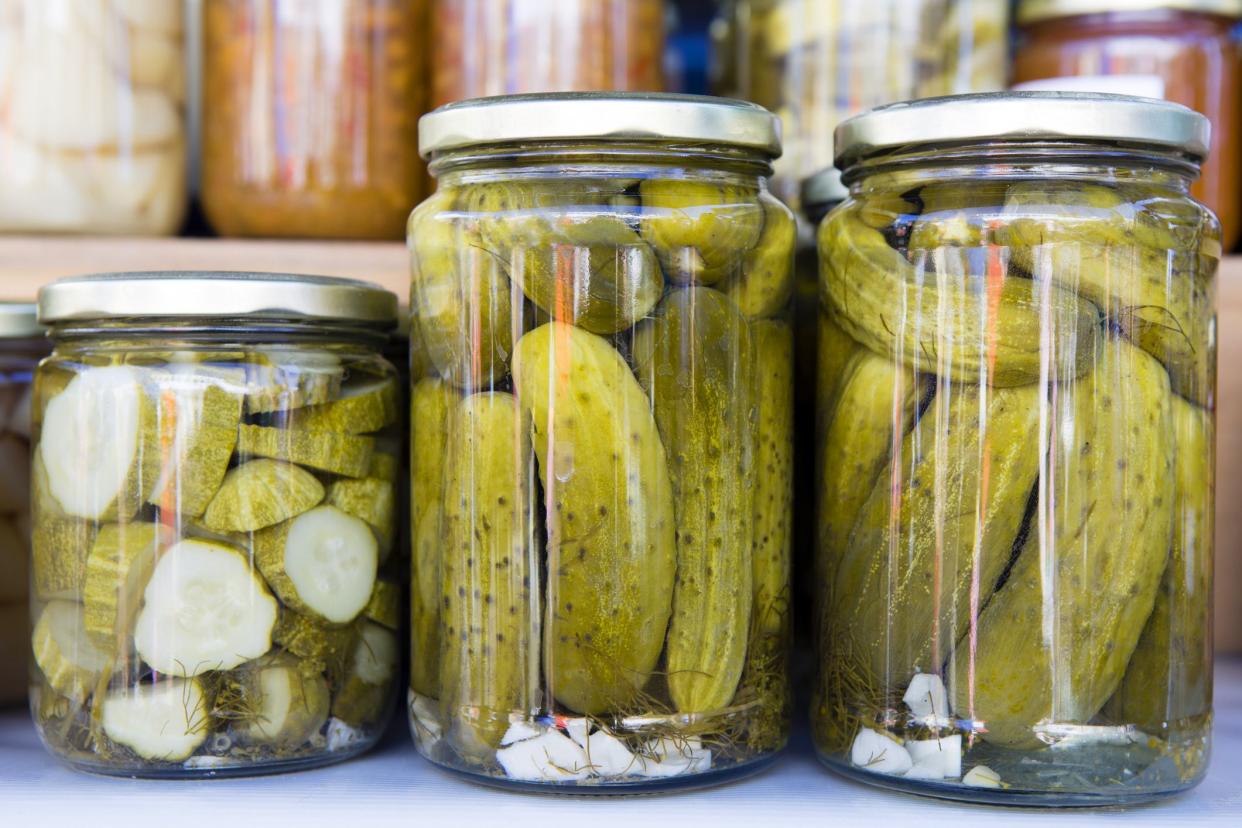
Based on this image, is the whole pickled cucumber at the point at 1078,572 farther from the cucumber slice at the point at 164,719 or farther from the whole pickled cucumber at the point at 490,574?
the cucumber slice at the point at 164,719

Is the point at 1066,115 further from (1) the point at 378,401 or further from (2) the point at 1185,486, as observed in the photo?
(1) the point at 378,401

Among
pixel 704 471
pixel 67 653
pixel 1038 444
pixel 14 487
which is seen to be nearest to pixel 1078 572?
pixel 1038 444

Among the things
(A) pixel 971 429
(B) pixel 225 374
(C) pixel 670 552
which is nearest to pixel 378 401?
(B) pixel 225 374

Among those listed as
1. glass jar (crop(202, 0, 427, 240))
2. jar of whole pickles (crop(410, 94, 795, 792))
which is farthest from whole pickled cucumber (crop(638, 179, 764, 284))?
glass jar (crop(202, 0, 427, 240))

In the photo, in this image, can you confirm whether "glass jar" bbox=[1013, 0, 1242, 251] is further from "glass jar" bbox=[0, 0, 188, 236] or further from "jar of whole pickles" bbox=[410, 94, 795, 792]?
"glass jar" bbox=[0, 0, 188, 236]

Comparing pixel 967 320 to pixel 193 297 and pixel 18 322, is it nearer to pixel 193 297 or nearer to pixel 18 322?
pixel 193 297

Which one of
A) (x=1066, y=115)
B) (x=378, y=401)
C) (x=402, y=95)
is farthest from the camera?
(x=402, y=95)

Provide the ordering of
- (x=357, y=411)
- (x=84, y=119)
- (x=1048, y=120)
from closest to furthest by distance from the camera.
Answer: (x=1048, y=120), (x=357, y=411), (x=84, y=119)
